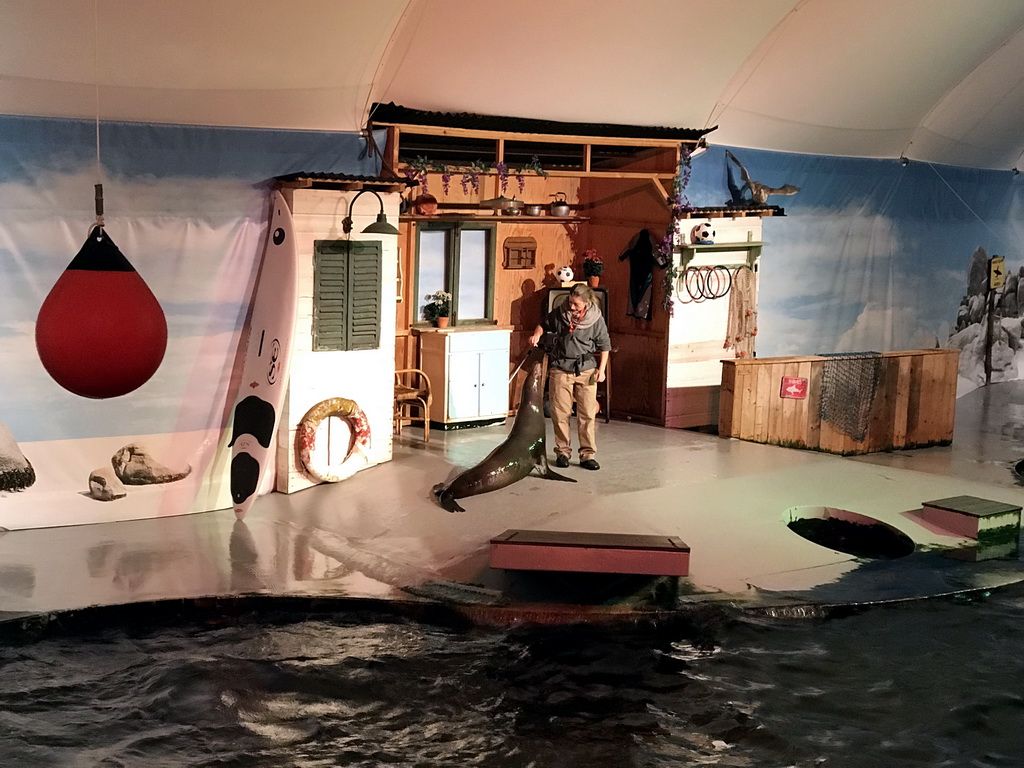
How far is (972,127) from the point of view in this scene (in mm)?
14180

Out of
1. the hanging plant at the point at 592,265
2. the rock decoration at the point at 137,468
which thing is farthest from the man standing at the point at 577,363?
the rock decoration at the point at 137,468

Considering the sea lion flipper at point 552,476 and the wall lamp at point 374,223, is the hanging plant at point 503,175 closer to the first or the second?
the wall lamp at point 374,223

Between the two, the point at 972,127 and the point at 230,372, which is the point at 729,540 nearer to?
the point at 230,372

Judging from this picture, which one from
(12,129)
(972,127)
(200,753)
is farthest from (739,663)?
(972,127)

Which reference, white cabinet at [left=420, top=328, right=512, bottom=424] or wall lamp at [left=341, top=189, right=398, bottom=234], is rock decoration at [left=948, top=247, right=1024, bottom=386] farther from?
wall lamp at [left=341, top=189, right=398, bottom=234]

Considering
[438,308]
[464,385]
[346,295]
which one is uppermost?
[346,295]

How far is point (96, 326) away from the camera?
6426 millimetres

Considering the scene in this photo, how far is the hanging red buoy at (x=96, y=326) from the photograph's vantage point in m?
6.41

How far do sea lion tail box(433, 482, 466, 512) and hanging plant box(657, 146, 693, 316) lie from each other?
3654 millimetres

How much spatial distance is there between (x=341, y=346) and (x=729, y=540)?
3477mm

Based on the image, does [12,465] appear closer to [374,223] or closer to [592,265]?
[374,223]

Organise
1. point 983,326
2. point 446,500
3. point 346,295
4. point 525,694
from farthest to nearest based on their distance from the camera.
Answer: point 983,326 < point 346,295 < point 446,500 < point 525,694

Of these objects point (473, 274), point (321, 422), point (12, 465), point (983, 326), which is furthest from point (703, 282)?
point (12, 465)

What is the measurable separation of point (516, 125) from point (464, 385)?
2540mm
